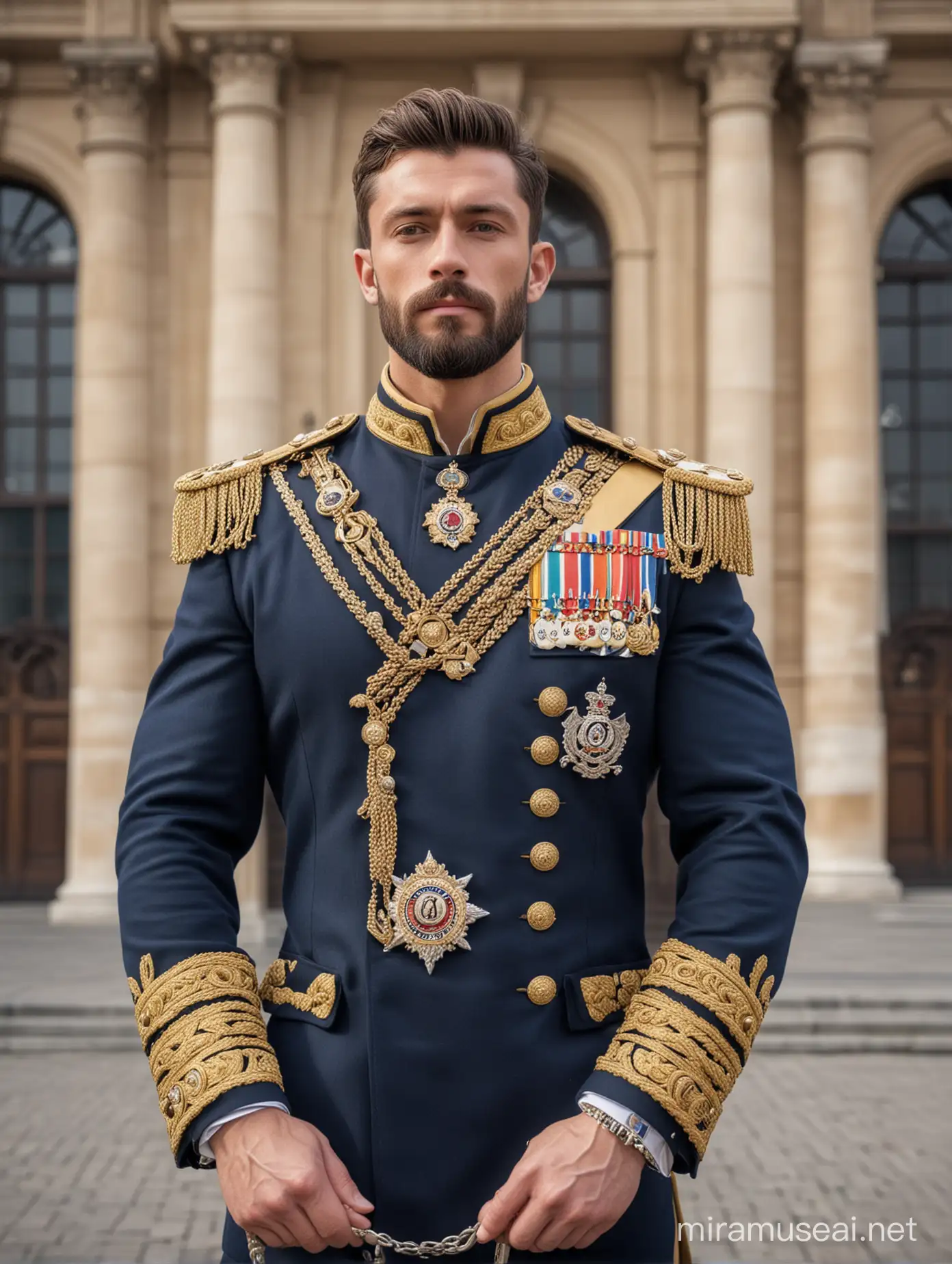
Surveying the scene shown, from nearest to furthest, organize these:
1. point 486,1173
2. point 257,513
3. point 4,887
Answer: point 486,1173, point 257,513, point 4,887

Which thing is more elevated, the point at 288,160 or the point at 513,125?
the point at 288,160

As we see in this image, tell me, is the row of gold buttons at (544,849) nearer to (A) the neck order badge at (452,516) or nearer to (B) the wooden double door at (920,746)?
(A) the neck order badge at (452,516)

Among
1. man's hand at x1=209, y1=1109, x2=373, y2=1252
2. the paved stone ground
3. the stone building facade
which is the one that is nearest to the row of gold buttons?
man's hand at x1=209, y1=1109, x2=373, y2=1252

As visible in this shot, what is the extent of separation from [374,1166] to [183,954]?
0.39 meters

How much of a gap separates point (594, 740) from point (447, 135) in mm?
890

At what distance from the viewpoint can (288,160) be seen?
18344 millimetres

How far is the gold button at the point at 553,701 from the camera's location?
2.33m

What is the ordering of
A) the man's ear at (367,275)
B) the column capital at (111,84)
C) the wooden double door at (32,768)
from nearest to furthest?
the man's ear at (367,275), the column capital at (111,84), the wooden double door at (32,768)

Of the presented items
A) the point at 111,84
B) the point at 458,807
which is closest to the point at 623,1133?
the point at 458,807

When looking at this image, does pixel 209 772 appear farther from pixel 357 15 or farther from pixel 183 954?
pixel 357 15

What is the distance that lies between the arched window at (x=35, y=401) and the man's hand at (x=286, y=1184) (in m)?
18.1

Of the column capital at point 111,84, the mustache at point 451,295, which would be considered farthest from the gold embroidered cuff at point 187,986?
the column capital at point 111,84

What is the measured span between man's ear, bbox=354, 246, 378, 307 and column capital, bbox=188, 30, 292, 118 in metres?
15.9

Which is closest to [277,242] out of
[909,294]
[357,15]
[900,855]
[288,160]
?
[288,160]
